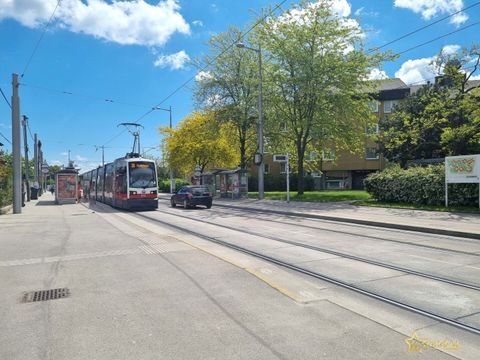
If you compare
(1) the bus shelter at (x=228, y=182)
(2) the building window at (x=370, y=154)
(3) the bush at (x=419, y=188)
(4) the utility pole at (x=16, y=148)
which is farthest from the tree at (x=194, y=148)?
(3) the bush at (x=419, y=188)

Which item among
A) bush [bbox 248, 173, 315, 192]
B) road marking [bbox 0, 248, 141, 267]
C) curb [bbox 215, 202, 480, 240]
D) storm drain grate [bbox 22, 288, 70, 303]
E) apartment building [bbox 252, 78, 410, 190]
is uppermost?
apartment building [bbox 252, 78, 410, 190]

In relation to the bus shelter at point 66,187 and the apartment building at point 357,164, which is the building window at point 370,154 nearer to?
the apartment building at point 357,164

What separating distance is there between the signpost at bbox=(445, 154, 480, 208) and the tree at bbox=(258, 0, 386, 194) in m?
11.3

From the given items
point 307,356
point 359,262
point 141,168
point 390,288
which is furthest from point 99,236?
point 141,168

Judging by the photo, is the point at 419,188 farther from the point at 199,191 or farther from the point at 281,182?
the point at 281,182

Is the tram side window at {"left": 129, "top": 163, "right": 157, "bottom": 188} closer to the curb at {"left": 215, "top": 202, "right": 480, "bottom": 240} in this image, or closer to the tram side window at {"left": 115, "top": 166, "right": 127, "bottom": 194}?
the tram side window at {"left": 115, "top": 166, "right": 127, "bottom": 194}

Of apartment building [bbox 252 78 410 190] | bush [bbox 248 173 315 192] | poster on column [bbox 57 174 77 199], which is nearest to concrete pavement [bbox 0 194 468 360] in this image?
poster on column [bbox 57 174 77 199]

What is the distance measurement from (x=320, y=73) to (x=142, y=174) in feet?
44.7

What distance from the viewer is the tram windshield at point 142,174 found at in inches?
936

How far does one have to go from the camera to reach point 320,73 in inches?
1080

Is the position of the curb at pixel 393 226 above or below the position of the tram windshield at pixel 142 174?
below

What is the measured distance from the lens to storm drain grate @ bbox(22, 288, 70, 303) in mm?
5836

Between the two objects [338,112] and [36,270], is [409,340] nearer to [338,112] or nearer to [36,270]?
[36,270]

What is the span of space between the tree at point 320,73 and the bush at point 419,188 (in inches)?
265
